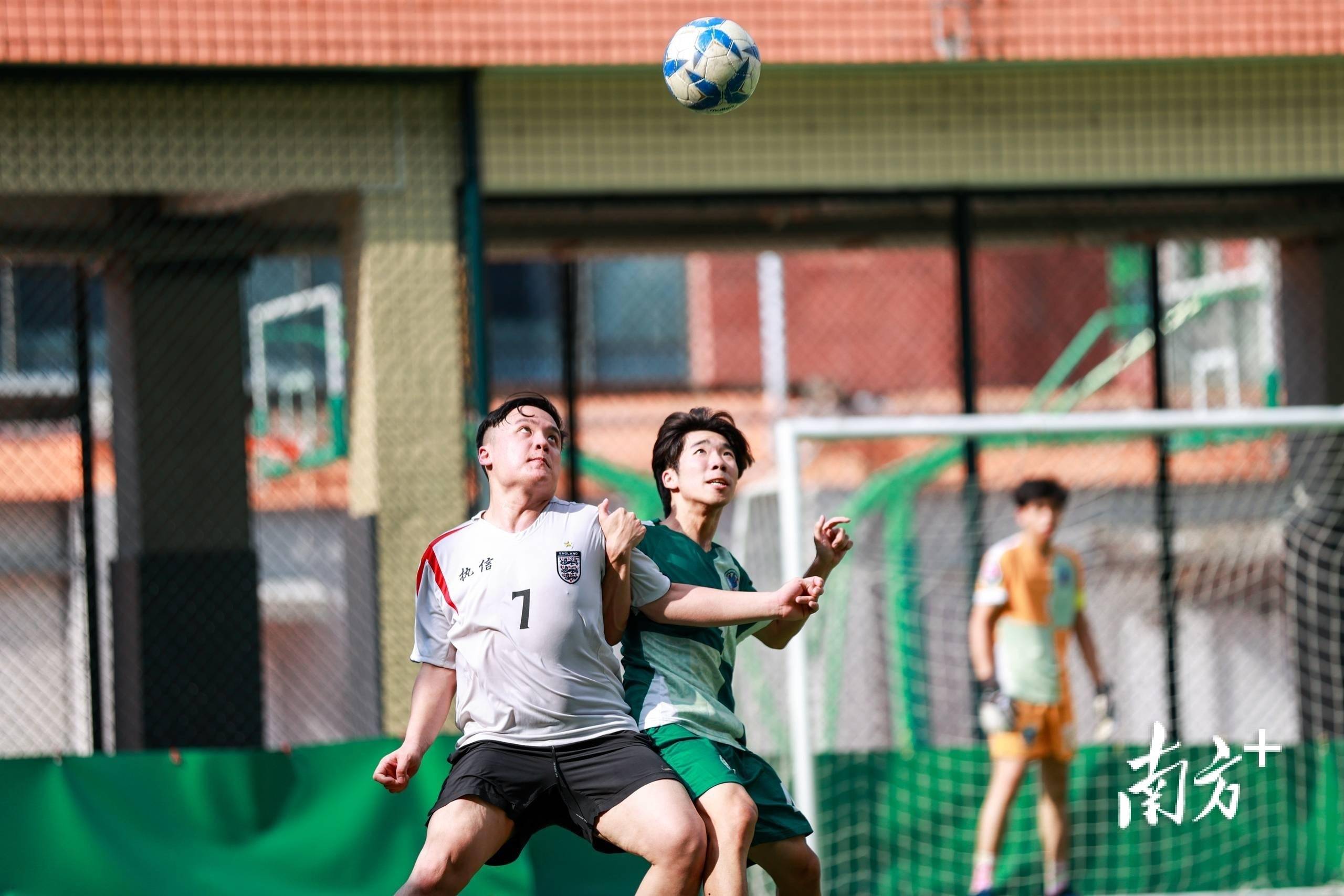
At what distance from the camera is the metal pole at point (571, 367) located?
398 inches

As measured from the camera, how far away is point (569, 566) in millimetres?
4906

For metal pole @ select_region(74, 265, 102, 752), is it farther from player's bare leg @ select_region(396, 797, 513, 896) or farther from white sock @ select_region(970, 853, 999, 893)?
player's bare leg @ select_region(396, 797, 513, 896)

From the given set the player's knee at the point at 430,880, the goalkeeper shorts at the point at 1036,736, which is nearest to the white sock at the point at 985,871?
the goalkeeper shorts at the point at 1036,736

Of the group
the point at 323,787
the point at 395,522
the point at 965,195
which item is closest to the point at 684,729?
the point at 323,787

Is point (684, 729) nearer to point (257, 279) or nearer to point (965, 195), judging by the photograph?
point (965, 195)

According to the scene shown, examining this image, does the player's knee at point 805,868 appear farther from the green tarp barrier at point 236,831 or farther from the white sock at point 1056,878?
the white sock at point 1056,878

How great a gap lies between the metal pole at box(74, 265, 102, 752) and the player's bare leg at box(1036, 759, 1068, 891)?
4833mm

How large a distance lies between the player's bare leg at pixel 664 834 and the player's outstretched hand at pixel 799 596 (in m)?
0.60

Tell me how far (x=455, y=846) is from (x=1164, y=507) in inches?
240

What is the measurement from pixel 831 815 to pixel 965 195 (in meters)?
3.35

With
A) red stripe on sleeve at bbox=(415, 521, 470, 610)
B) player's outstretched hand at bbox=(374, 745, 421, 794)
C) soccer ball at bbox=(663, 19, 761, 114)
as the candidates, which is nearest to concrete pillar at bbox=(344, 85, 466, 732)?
soccer ball at bbox=(663, 19, 761, 114)

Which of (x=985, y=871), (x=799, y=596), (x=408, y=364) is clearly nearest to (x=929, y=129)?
(x=408, y=364)

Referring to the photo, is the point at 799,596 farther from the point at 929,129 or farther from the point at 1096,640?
the point at 1096,640

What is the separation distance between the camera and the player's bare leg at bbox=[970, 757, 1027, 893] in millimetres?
7992
